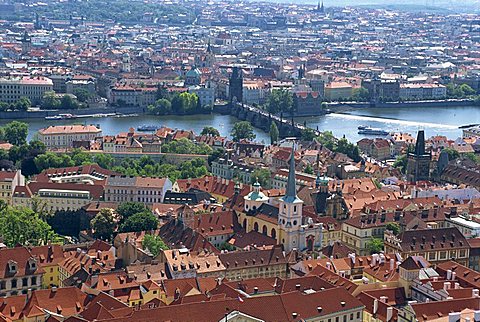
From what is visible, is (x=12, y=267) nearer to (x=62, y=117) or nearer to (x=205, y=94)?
(x=62, y=117)

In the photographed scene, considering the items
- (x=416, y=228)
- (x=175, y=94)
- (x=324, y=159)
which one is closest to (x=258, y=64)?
(x=175, y=94)

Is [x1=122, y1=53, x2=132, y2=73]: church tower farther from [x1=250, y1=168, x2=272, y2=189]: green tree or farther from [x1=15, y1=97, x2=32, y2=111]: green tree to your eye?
[x1=250, y1=168, x2=272, y2=189]: green tree

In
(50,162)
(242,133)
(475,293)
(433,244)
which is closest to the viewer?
(475,293)

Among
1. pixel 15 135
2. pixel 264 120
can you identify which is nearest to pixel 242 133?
pixel 15 135

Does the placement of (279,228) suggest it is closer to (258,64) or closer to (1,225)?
(1,225)

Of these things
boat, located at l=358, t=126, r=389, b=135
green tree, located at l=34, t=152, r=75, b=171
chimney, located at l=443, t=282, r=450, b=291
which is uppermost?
chimney, located at l=443, t=282, r=450, b=291

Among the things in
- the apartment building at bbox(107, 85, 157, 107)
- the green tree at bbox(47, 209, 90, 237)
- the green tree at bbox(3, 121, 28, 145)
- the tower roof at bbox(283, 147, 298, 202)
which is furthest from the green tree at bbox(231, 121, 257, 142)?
the tower roof at bbox(283, 147, 298, 202)

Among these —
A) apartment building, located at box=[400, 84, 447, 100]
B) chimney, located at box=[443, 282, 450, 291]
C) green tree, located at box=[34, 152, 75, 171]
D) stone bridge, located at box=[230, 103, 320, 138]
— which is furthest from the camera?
apartment building, located at box=[400, 84, 447, 100]
